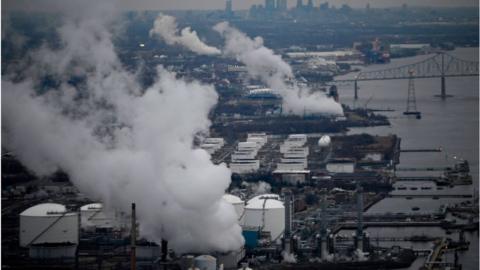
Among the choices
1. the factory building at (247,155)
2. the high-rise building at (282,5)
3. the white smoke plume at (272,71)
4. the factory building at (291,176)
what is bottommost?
the factory building at (291,176)

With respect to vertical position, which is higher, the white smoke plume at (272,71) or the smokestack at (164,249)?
the white smoke plume at (272,71)

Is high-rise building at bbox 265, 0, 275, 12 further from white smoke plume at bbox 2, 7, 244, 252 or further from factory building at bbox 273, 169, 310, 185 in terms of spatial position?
white smoke plume at bbox 2, 7, 244, 252

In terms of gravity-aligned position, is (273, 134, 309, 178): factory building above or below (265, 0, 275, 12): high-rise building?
below

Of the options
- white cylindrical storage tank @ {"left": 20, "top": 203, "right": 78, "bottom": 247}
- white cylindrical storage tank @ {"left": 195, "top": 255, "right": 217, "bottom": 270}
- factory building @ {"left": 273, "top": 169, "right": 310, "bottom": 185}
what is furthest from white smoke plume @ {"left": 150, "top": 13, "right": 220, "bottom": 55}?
white cylindrical storage tank @ {"left": 195, "top": 255, "right": 217, "bottom": 270}

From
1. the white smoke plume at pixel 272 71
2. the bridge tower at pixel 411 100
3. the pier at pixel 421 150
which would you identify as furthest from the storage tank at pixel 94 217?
the bridge tower at pixel 411 100

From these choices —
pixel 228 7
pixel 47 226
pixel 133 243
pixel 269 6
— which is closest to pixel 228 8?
pixel 228 7

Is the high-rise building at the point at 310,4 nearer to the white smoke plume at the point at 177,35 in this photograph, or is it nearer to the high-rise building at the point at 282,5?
the high-rise building at the point at 282,5

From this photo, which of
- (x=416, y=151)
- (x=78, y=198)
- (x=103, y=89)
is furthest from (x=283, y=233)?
(x=416, y=151)
